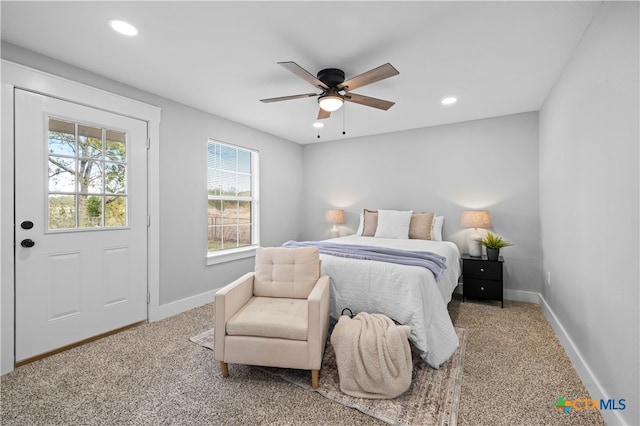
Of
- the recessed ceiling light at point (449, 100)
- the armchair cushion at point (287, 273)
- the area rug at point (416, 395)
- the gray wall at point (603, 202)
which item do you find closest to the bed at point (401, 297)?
the area rug at point (416, 395)

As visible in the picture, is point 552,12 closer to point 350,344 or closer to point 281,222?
point 350,344

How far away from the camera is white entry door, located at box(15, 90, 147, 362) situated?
87.1 inches

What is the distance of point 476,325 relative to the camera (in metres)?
2.90

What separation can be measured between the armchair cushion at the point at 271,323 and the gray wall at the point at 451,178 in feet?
9.74

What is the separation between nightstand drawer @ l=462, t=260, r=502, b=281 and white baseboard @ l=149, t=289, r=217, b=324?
10.7 ft

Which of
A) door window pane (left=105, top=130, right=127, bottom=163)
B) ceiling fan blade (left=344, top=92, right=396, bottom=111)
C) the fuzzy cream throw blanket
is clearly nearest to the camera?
the fuzzy cream throw blanket

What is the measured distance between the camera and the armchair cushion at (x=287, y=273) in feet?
7.79

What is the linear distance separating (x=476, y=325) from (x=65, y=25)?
13.7 feet

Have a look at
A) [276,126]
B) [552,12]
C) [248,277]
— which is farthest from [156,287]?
[552,12]

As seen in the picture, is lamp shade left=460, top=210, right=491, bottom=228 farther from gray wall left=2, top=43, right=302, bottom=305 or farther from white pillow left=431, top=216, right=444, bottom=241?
gray wall left=2, top=43, right=302, bottom=305

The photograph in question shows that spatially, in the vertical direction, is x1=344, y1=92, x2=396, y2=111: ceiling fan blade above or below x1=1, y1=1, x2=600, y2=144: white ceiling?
below

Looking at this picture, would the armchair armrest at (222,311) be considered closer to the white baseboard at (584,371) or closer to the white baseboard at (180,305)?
the white baseboard at (180,305)

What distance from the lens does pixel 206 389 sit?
189 centimetres

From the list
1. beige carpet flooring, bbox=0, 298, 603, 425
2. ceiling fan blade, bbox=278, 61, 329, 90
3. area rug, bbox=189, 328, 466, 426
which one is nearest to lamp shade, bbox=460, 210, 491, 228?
beige carpet flooring, bbox=0, 298, 603, 425
